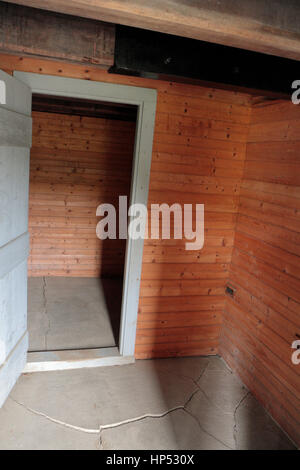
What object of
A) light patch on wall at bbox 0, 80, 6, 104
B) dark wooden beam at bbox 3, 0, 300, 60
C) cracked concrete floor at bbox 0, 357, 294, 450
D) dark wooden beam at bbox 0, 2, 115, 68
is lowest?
cracked concrete floor at bbox 0, 357, 294, 450

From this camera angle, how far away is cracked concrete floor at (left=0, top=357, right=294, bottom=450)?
7.84 ft

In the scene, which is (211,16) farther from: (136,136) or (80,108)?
(80,108)

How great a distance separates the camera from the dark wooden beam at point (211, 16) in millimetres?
1481

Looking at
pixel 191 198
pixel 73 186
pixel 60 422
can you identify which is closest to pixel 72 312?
pixel 60 422

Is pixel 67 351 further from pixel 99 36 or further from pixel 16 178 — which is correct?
pixel 99 36

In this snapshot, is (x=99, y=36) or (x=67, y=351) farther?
(x=67, y=351)

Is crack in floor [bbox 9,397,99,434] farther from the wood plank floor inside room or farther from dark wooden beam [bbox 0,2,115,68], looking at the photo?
dark wooden beam [bbox 0,2,115,68]

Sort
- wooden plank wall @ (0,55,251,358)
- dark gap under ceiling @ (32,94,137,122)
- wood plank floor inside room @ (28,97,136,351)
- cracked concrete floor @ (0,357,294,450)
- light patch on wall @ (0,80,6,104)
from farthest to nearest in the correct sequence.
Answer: wood plank floor inside room @ (28,97,136,351) → dark gap under ceiling @ (32,94,137,122) → wooden plank wall @ (0,55,251,358) → cracked concrete floor @ (0,357,294,450) → light patch on wall @ (0,80,6,104)

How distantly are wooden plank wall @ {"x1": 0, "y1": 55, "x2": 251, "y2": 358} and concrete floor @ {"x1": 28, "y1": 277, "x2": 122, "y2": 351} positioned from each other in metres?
0.65

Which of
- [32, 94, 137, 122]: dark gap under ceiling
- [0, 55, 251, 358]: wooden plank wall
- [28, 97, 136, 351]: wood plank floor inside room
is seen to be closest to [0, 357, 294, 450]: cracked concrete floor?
[0, 55, 251, 358]: wooden plank wall
